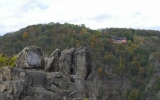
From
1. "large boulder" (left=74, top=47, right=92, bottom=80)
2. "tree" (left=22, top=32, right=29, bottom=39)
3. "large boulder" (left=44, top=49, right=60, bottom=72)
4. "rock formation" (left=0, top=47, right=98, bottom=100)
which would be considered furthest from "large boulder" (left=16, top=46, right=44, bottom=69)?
"tree" (left=22, top=32, right=29, bottom=39)

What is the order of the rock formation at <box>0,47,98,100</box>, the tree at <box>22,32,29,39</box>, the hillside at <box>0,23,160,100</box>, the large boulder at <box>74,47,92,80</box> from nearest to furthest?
the rock formation at <box>0,47,98,100</box> → the large boulder at <box>74,47,92,80</box> → the hillside at <box>0,23,160,100</box> → the tree at <box>22,32,29,39</box>

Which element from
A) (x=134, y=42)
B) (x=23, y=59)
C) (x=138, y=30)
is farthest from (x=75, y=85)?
(x=138, y=30)

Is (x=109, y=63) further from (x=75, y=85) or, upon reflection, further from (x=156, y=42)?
(x=75, y=85)

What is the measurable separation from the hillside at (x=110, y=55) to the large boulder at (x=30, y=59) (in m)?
69.4

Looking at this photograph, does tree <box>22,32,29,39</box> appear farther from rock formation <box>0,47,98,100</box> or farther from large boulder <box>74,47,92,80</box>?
large boulder <box>74,47,92,80</box>

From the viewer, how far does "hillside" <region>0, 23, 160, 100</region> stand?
102938mm

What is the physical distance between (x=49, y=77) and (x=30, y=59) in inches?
87.4

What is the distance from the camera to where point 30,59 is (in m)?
25.2

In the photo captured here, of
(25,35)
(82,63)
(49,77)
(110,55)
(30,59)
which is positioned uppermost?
(30,59)

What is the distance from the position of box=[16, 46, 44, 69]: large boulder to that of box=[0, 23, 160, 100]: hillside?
6942 cm

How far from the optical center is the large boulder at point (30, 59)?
25016mm

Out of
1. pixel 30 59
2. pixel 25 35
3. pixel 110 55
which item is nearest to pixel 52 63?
pixel 30 59

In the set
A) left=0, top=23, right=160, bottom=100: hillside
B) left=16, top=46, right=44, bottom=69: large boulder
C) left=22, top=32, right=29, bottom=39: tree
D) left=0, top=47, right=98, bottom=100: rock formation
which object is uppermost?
left=16, top=46, right=44, bottom=69: large boulder

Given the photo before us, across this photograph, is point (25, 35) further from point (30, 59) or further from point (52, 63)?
point (30, 59)
